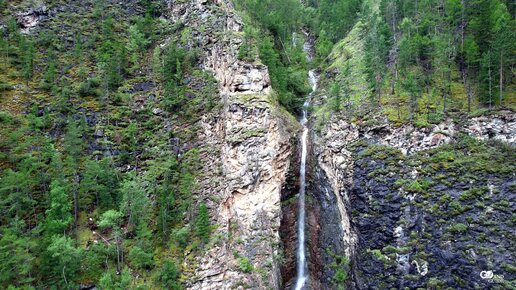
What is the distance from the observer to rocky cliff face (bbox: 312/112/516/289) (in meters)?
29.6

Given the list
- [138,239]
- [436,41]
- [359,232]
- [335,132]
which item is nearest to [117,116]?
[138,239]

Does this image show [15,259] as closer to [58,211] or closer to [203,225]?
[58,211]

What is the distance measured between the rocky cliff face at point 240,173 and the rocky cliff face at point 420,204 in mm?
6406

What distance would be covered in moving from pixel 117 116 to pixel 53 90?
10.0 meters

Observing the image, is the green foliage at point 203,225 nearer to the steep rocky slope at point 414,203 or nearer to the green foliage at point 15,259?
the steep rocky slope at point 414,203

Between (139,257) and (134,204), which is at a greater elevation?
(134,204)

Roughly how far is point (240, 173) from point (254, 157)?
2615mm

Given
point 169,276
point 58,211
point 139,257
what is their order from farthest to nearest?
point 58,211
point 139,257
point 169,276

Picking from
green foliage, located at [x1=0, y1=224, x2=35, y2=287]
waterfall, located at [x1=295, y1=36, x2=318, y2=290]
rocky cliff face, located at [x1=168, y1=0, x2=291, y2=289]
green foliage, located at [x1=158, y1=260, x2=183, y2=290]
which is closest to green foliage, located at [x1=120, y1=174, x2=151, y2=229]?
green foliage, located at [x1=158, y1=260, x2=183, y2=290]

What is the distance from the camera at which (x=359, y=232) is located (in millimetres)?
35469

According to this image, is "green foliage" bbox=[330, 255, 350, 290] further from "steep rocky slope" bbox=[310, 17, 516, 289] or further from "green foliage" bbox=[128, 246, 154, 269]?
"green foliage" bbox=[128, 246, 154, 269]

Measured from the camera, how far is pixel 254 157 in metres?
41.4

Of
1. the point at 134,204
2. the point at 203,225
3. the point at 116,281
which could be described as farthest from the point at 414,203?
the point at 116,281

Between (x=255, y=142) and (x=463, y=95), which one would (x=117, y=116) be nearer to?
(x=255, y=142)
